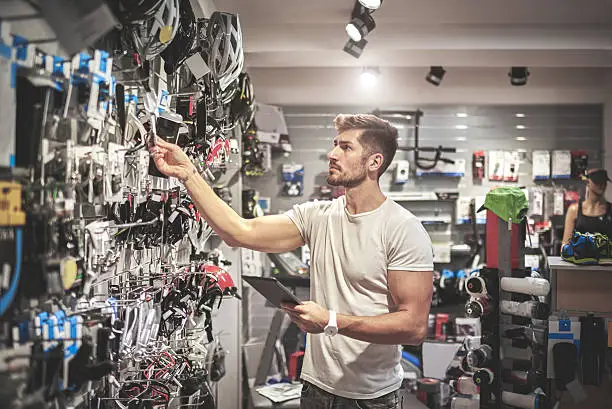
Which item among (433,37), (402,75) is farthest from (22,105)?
(402,75)

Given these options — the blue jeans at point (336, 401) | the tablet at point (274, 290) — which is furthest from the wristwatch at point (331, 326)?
the blue jeans at point (336, 401)

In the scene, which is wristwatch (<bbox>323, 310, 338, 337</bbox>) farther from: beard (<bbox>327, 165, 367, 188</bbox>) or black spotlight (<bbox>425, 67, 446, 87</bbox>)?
black spotlight (<bbox>425, 67, 446, 87</bbox>)

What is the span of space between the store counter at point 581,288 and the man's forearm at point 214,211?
2338 millimetres

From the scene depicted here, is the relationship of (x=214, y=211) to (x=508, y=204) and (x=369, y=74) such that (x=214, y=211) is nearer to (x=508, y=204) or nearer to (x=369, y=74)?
(x=508, y=204)

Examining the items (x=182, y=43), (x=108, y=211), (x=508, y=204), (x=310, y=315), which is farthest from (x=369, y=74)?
(x=108, y=211)

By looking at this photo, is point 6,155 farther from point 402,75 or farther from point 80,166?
point 402,75

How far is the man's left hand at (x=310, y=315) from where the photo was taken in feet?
8.42

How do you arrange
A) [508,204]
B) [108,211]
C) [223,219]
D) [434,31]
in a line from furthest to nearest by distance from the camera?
[434,31], [508,204], [223,219], [108,211]

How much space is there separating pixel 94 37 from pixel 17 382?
92 centimetres

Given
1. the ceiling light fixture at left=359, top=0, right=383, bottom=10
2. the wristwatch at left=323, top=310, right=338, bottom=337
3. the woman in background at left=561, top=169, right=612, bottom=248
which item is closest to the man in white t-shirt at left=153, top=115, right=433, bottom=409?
the wristwatch at left=323, top=310, right=338, bottom=337

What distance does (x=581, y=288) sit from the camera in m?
4.33

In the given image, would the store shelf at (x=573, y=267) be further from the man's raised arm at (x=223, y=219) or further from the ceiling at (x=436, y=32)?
the ceiling at (x=436, y=32)

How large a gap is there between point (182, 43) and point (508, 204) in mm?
2491

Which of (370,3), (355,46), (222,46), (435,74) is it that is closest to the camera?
(222,46)
